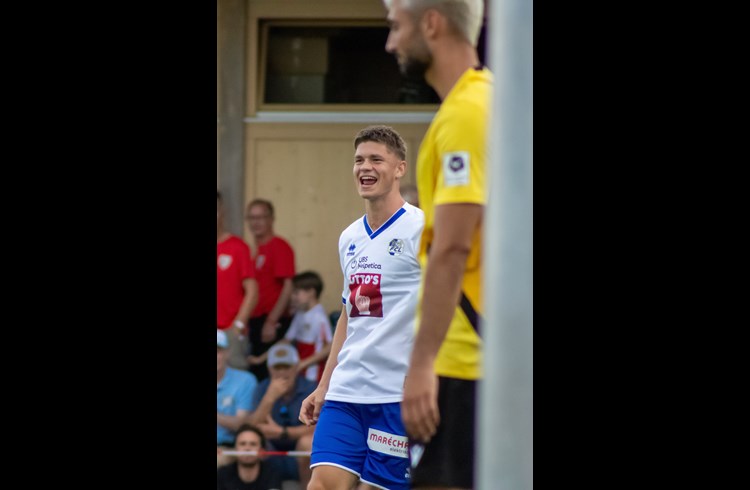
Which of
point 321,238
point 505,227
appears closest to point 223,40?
point 321,238

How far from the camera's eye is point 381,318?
4.82 metres

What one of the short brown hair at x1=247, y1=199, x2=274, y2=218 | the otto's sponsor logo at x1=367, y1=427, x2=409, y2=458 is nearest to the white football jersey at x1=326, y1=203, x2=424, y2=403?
the otto's sponsor logo at x1=367, y1=427, x2=409, y2=458

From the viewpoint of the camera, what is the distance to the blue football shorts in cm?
478

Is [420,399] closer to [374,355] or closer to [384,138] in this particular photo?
[374,355]

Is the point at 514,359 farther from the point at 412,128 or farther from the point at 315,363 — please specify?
the point at 315,363

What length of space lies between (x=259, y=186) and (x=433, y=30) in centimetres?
380

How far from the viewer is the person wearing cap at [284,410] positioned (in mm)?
6219

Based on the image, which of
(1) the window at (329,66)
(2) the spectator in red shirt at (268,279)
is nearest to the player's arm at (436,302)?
(1) the window at (329,66)

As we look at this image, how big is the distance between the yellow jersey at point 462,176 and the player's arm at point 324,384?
1495mm

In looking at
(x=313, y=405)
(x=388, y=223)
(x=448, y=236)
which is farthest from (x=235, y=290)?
(x=448, y=236)

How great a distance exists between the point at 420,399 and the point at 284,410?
2976 millimetres

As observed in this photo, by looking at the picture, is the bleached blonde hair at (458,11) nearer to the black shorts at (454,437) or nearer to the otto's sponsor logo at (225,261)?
the black shorts at (454,437)

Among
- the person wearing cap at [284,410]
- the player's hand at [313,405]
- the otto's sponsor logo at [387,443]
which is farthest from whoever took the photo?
the person wearing cap at [284,410]

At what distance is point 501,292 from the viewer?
306 centimetres
